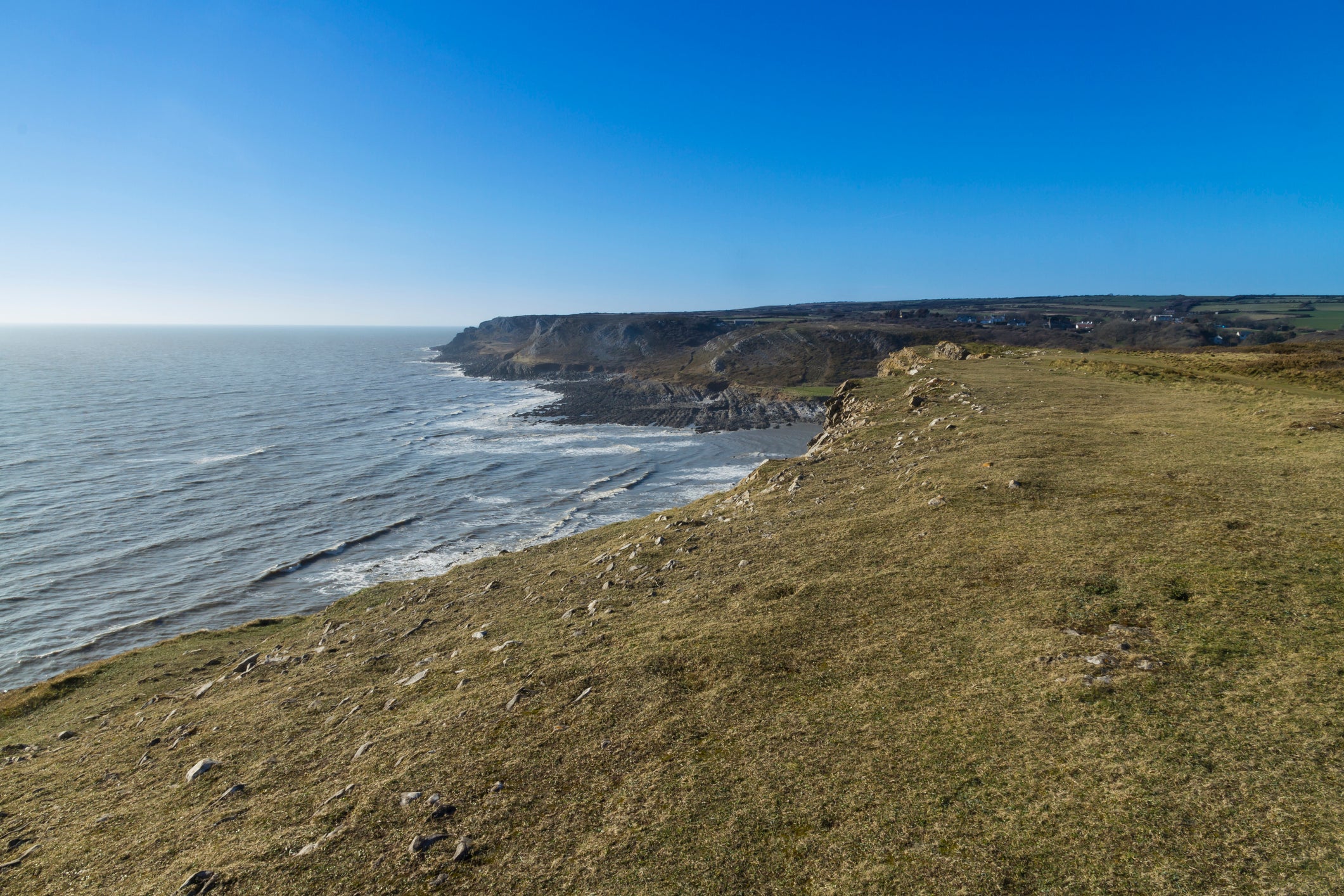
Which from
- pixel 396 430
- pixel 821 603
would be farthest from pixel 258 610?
pixel 396 430

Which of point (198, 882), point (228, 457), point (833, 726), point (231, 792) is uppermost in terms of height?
point (833, 726)

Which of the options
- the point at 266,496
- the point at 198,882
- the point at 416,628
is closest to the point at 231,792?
the point at 198,882

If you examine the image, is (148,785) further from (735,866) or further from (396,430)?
(396,430)

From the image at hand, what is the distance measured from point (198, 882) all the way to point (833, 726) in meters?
7.18

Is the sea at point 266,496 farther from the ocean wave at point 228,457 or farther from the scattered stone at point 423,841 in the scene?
the scattered stone at point 423,841

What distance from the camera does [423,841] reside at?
261 inches

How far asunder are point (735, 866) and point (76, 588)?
41.9 meters

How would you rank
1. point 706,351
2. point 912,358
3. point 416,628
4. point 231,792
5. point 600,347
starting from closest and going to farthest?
1. point 231,792
2. point 416,628
3. point 912,358
4. point 706,351
5. point 600,347

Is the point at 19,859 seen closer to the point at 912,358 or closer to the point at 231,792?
the point at 231,792

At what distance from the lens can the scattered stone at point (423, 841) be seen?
656cm

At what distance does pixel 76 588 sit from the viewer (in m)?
32.9

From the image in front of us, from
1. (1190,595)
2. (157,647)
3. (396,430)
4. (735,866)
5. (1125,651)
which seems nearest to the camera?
(735,866)

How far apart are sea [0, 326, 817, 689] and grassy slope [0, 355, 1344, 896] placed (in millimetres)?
17508

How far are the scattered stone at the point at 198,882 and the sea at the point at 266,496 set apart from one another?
2573 cm
